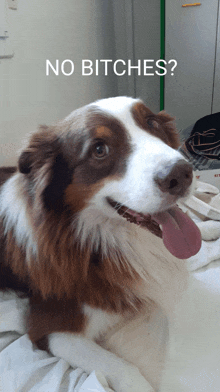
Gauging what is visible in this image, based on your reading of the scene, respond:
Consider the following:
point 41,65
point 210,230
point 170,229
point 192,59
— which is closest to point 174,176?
point 170,229

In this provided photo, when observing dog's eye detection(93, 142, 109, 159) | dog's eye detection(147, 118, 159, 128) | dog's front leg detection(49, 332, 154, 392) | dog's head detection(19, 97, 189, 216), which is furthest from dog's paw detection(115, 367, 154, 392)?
dog's eye detection(147, 118, 159, 128)

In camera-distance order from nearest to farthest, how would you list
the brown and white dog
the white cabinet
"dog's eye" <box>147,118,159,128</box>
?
the brown and white dog, "dog's eye" <box>147,118,159,128</box>, the white cabinet

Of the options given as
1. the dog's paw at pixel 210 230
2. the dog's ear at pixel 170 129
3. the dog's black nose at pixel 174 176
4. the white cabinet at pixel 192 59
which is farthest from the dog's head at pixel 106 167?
the white cabinet at pixel 192 59

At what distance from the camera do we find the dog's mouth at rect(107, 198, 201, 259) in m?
0.89

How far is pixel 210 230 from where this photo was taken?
1.52 m

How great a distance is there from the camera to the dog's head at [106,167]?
79 cm

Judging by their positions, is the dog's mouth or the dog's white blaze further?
the dog's white blaze

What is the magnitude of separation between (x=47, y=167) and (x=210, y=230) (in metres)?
0.93

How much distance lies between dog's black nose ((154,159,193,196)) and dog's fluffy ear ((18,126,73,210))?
0.29 metres

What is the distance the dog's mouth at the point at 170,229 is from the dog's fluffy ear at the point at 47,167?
0.16 meters

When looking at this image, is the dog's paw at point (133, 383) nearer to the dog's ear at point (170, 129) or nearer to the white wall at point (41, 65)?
the dog's ear at point (170, 129)

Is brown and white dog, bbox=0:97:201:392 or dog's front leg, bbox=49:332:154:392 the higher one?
brown and white dog, bbox=0:97:201:392

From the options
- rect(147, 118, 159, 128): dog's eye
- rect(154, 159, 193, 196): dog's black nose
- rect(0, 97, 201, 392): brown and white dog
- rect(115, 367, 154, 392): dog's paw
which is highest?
rect(147, 118, 159, 128): dog's eye

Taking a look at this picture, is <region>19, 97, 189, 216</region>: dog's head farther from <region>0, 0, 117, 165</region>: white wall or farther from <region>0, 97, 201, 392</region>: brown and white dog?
Result: <region>0, 0, 117, 165</region>: white wall
